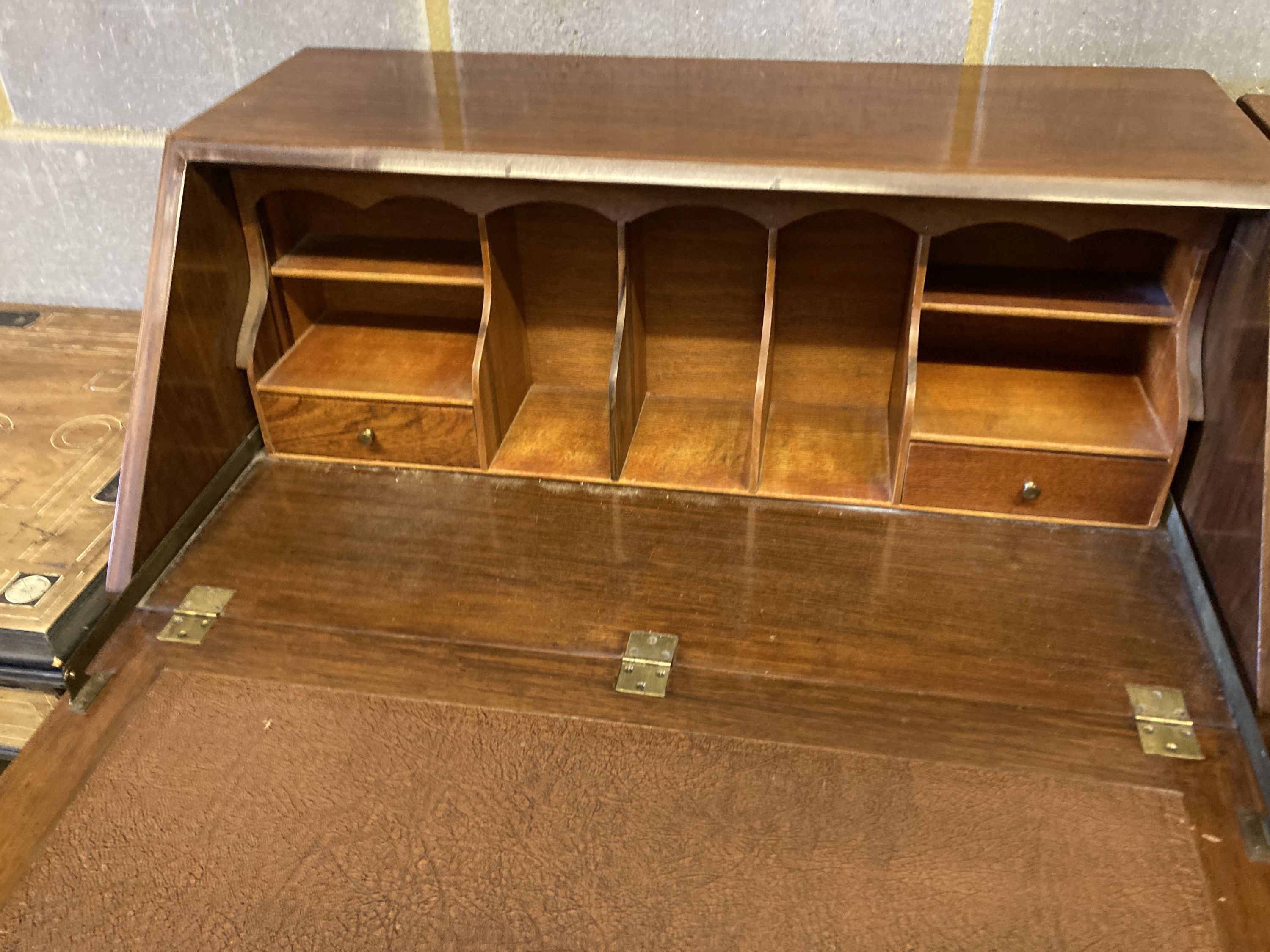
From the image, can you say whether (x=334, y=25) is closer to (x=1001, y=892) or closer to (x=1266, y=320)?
(x=1266, y=320)

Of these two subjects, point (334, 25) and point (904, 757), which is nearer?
point (904, 757)

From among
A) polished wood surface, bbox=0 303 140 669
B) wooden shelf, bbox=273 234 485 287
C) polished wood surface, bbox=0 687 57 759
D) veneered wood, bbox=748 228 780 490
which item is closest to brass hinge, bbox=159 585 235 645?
polished wood surface, bbox=0 303 140 669

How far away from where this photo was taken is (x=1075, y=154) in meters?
1.16

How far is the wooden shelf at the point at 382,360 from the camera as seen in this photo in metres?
1.45

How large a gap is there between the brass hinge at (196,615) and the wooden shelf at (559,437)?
0.42 metres

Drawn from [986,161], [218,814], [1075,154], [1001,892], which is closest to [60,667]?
[218,814]

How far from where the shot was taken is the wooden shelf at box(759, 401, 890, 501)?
141 cm

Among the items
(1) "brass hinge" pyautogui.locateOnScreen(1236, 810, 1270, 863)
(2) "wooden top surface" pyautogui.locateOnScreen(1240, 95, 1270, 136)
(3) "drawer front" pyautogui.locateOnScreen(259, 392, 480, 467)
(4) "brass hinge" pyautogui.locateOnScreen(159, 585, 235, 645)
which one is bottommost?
(1) "brass hinge" pyautogui.locateOnScreen(1236, 810, 1270, 863)

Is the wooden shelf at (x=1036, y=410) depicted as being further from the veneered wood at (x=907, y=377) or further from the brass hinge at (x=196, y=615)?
the brass hinge at (x=196, y=615)

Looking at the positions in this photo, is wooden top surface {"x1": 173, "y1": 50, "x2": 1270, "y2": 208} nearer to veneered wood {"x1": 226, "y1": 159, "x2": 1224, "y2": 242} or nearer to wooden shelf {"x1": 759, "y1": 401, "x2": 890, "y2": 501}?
veneered wood {"x1": 226, "y1": 159, "x2": 1224, "y2": 242}

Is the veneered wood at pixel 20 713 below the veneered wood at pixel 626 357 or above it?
below

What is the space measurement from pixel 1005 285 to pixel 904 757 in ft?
2.27

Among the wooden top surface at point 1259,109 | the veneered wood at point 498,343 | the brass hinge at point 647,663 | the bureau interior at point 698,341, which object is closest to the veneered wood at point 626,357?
the bureau interior at point 698,341

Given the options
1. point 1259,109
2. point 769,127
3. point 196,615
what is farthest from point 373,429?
point 1259,109
